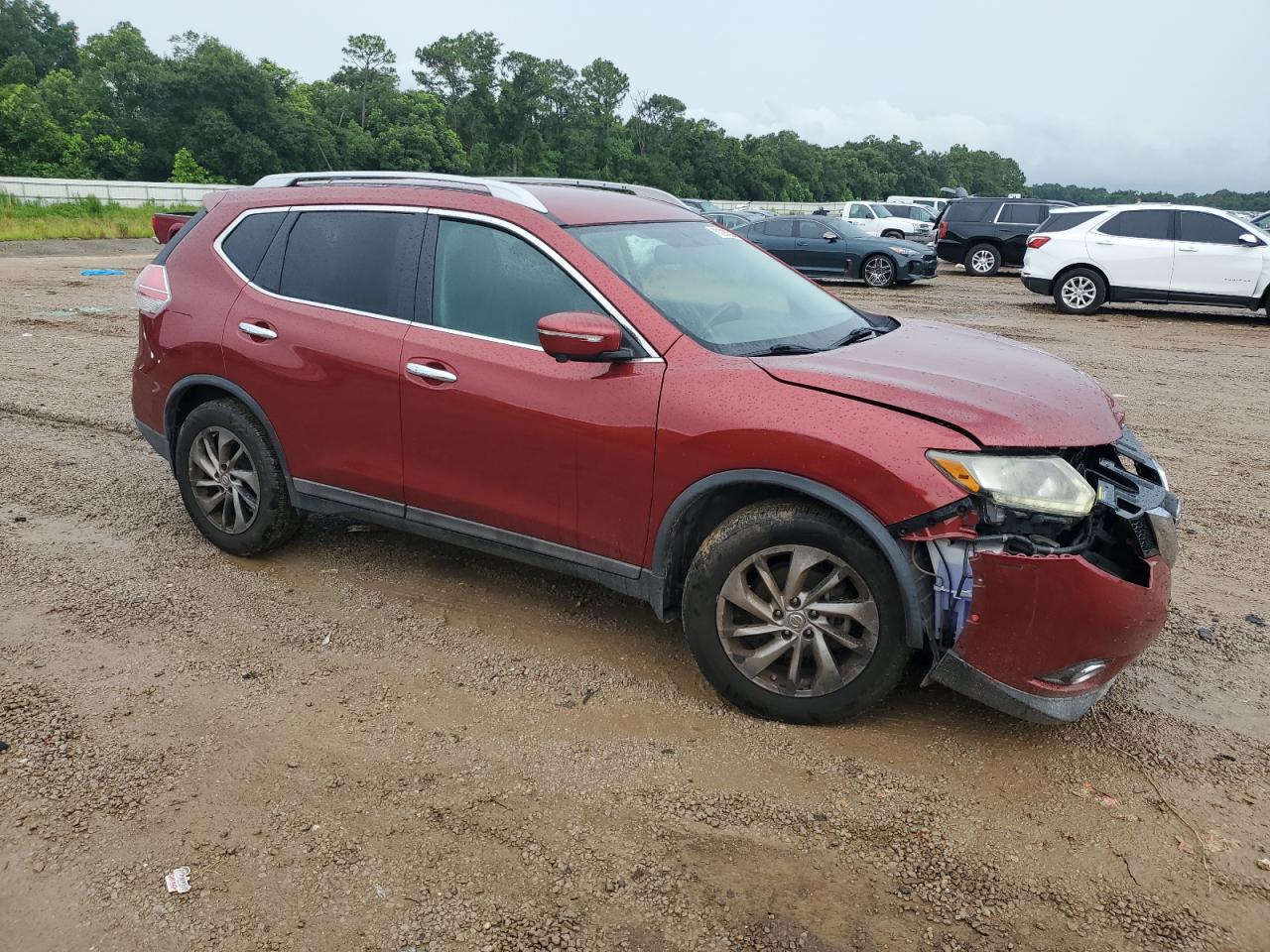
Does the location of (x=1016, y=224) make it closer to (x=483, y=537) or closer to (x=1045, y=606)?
(x=483, y=537)

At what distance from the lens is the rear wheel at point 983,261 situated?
23.1 metres

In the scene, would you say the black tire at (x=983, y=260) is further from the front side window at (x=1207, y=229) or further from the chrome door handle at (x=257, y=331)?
the chrome door handle at (x=257, y=331)

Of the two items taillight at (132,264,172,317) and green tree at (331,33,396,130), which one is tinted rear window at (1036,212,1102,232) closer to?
taillight at (132,264,172,317)

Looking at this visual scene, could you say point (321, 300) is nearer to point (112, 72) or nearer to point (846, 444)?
point (846, 444)

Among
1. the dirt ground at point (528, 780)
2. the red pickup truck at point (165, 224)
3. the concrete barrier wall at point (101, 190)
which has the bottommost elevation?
the concrete barrier wall at point (101, 190)

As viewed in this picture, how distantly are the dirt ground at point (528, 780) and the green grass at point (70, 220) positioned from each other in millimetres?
24510

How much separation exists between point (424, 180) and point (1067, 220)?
14.3 meters

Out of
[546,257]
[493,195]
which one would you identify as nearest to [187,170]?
[493,195]

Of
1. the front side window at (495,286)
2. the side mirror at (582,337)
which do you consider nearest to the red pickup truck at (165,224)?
the front side window at (495,286)

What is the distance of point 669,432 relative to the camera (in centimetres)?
342

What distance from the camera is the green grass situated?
93.5ft

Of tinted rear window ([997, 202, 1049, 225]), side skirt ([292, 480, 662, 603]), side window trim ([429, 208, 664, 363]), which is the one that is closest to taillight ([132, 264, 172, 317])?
side skirt ([292, 480, 662, 603])

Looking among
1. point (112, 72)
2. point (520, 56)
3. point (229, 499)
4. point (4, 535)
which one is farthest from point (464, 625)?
point (520, 56)

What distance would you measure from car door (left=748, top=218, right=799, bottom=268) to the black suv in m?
4.71
